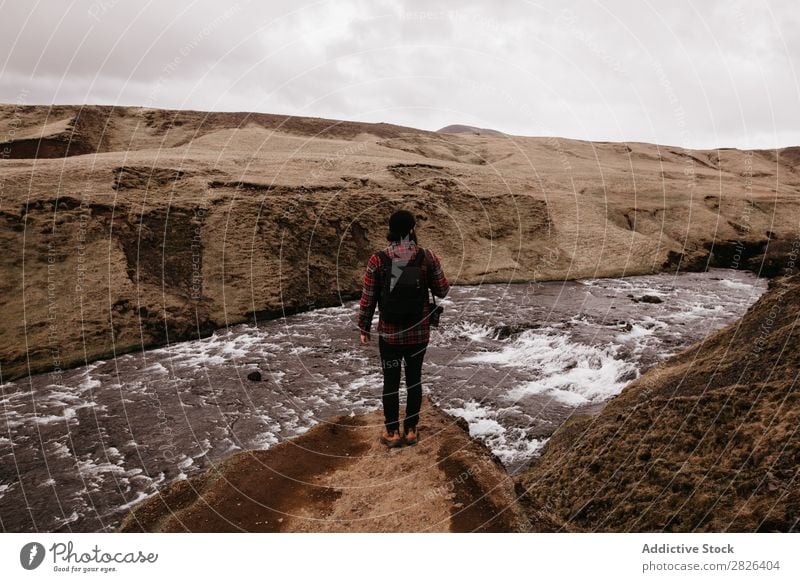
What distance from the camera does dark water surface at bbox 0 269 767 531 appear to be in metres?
10.2

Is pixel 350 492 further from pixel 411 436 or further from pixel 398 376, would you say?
pixel 398 376

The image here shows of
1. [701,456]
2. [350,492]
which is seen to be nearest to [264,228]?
[350,492]

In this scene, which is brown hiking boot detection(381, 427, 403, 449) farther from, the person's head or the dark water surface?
the person's head

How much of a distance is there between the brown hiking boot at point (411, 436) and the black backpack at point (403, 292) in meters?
1.83

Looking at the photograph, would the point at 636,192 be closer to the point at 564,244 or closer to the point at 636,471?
the point at 564,244

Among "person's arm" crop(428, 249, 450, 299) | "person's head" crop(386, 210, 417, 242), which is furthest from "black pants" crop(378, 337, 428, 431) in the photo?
"person's head" crop(386, 210, 417, 242)

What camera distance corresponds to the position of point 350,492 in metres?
6.89

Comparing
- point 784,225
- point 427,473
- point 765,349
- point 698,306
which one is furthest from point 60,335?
point 784,225

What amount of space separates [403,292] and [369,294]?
530 millimetres

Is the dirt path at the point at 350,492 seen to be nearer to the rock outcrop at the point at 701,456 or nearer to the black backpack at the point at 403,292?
the rock outcrop at the point at 701,456

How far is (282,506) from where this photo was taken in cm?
670

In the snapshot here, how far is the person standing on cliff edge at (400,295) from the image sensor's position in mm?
7277

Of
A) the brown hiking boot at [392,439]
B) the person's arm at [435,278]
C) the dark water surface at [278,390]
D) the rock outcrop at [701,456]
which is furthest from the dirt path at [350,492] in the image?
the person's arm at [435,278]

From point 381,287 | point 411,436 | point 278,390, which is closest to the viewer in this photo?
point 381,287
